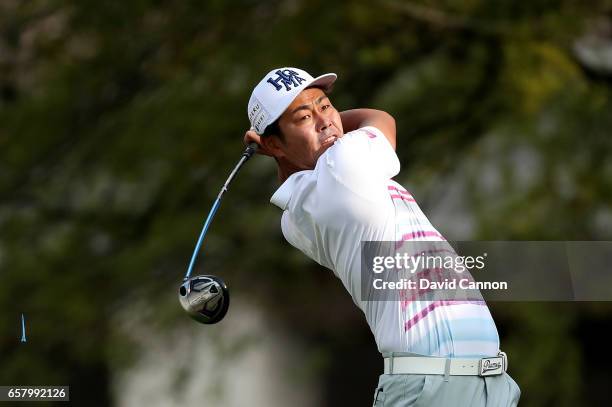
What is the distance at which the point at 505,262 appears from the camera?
6.35 meters

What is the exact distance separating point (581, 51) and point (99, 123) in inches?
133

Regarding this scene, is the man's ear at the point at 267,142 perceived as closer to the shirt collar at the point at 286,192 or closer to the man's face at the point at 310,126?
the man's face at the point at 310,126

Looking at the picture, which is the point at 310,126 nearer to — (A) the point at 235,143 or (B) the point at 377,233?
(B) the point at 377,233

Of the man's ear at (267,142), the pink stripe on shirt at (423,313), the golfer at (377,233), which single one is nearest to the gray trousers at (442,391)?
the golfer at (377,233)

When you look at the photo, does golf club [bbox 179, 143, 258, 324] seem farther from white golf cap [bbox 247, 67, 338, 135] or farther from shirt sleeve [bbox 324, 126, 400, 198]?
shirt sleeve [bbox 324, 126, 400, 198]

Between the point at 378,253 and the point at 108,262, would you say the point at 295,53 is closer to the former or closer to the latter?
the point at 108,262

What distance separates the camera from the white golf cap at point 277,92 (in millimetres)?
4242

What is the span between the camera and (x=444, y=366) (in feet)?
12.5

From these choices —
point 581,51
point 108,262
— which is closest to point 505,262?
point 581,51

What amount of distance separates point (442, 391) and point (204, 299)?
0.86m

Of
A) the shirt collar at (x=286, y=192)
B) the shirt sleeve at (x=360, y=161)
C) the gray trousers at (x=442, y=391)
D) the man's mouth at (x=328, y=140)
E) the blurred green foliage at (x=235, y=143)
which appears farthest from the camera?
the blurred green foliage at (x=235, y=143)

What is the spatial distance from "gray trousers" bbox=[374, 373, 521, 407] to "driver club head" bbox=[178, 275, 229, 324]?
654 mm

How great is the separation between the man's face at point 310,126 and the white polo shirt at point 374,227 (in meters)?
0.12

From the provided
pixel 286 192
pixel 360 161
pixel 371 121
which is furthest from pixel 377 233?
pixel 371 121
